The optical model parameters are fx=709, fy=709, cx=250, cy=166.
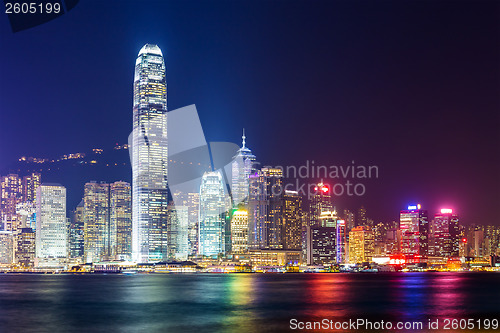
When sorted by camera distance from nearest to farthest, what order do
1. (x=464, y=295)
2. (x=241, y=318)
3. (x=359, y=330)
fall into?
(x=359, y=330) < (x=241, y=318) < (x=464, y=295)

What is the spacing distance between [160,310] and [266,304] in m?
11.4

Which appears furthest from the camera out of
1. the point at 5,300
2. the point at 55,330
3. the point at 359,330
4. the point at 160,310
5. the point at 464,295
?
the point at 464,295

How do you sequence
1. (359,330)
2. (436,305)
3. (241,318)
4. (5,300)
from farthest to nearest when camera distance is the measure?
(5,300) < (436,305) < (241,318) < (359,330)

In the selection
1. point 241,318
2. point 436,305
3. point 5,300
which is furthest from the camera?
point 5,300

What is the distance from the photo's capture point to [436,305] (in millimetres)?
70625

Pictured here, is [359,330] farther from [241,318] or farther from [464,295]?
[464,295]

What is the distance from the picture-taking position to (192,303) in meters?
73.7

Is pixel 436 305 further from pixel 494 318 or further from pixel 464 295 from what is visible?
pixel 464 295

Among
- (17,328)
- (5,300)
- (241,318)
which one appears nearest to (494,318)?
(241,318)

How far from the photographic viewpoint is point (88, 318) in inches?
2360

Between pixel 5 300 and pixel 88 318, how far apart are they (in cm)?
2332

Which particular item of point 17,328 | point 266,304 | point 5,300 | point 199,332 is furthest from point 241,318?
point 5,300

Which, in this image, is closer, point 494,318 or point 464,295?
point 494,318

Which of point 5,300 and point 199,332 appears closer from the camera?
point 199,332
